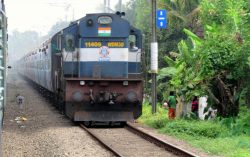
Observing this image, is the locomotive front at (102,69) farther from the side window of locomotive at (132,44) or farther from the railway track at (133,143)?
the railway track at (133,143)

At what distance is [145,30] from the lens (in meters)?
31.2

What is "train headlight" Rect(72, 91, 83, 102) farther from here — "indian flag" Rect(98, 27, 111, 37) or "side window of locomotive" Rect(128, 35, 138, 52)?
"side window of locomotive" Rect(128, 35, 138, 52)

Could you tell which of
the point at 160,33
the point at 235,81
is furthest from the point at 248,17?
the point at 160,33

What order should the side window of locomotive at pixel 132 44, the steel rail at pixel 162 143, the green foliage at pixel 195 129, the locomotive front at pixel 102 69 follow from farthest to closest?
the side window of locomotive at pixel 132 44 < the locomotive front at pixel 102 69 < the green foliage at pixel 195 129 < the steel rail at pixel 162 143

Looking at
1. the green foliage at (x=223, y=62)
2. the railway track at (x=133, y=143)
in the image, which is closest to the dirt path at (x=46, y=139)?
the railway track at (x=133, y=143)

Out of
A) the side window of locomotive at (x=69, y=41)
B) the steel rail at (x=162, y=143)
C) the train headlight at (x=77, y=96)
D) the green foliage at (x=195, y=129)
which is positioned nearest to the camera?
the steel rail at (x=162, y=143)

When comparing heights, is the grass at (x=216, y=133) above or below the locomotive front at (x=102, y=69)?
below

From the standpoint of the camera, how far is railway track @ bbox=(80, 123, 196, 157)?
10.1 metres

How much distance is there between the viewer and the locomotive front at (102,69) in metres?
14.6

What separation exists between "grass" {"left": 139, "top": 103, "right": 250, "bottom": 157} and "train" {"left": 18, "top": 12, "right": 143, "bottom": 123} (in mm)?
1355

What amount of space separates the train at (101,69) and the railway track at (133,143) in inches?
26.5

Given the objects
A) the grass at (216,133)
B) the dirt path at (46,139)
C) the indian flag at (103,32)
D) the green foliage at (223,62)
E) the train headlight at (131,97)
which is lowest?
the dirt path at (46,139)

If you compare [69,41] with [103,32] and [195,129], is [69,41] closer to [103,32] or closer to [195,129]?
[103,32]

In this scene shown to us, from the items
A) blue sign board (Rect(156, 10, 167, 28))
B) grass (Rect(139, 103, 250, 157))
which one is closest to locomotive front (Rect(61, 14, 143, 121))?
grass (Rect(139, 103, 250, 157))
